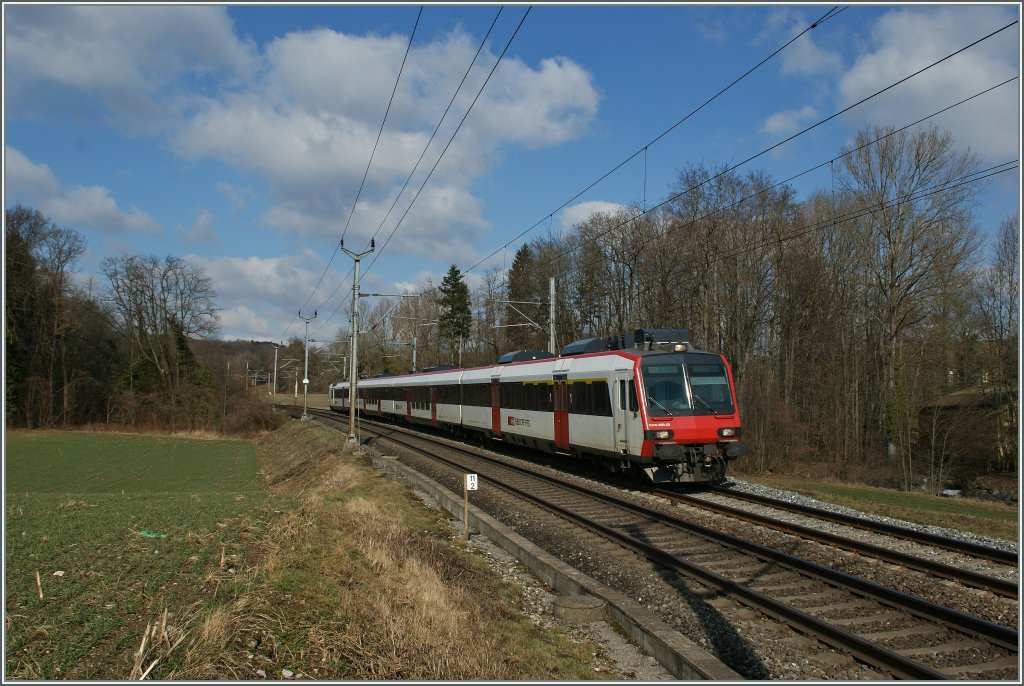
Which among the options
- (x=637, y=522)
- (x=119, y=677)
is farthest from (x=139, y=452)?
(x=119, y=677)

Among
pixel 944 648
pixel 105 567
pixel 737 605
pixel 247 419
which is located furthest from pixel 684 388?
pixel 247 419

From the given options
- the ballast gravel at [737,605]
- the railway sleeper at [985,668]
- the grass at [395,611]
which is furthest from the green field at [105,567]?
the railway sleeper at [985,668]

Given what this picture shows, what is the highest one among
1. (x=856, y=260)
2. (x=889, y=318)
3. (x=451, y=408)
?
(x=856, y=260)

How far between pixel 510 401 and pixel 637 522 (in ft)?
39.3

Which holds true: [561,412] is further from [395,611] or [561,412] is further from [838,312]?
[838,312]

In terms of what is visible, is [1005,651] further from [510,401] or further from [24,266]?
[24,266]

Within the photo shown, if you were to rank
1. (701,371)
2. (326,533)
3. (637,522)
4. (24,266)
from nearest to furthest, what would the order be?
1. (326,533)
2. (637,522)
3. (701,371)
4. (24,266)

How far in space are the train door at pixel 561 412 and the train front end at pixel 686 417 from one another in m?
4.00

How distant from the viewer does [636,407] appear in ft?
49.2

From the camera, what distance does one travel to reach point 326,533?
10.2 meters

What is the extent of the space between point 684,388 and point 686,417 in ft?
2.18

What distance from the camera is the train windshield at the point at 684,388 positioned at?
14.8m

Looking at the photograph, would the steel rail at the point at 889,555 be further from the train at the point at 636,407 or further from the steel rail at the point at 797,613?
the train at the point at 636,407

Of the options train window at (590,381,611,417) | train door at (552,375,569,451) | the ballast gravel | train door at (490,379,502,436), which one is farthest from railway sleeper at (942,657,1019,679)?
train door at (490,379,502,436)
